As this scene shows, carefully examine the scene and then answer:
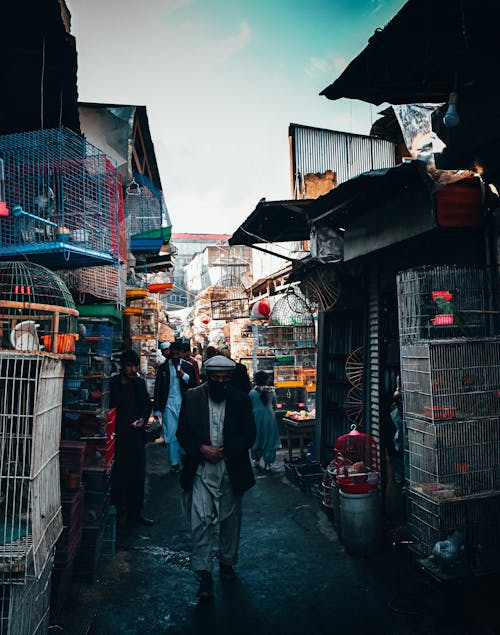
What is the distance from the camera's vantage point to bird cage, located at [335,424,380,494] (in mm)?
5285

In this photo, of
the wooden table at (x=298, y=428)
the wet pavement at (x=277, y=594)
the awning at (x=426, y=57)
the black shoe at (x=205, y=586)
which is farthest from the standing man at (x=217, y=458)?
the wooden table at (x=298, y=428)

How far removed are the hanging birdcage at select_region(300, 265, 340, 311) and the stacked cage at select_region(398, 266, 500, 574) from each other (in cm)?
279

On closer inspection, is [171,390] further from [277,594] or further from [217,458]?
[277,594]

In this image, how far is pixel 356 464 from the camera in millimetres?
5434

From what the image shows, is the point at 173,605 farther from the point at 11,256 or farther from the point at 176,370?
the point at 176,370

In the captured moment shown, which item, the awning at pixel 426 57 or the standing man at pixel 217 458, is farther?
the standing man at pixel 217 458

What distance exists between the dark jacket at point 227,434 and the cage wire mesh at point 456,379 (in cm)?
172

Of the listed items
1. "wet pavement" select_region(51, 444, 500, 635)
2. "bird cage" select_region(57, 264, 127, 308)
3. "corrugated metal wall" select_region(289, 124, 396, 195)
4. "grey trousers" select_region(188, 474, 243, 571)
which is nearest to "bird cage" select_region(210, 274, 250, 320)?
"corrugated metal wall" select_region(289, 124, 396, 195)

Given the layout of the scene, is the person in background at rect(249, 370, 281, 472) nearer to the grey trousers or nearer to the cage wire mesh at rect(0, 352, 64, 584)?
the grey trousers

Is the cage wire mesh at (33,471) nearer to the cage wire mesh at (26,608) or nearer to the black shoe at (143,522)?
the cage wire mesh at (26,608)

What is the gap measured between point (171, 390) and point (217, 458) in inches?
168

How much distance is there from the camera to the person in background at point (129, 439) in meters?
6.10

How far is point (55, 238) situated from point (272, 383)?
819 cm

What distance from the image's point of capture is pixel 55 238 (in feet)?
17.2
